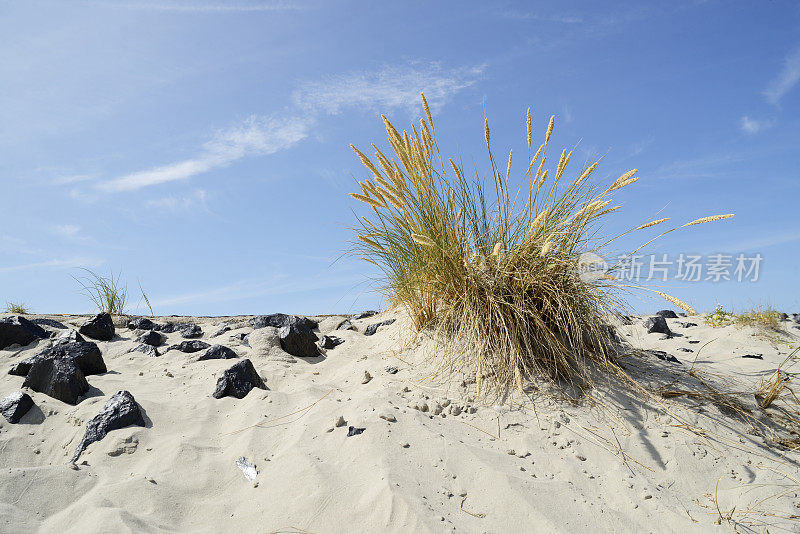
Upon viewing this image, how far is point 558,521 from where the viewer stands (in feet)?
6.39

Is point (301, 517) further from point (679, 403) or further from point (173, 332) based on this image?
point (173, 332)

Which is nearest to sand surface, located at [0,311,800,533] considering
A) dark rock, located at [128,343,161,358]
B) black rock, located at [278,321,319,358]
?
black rock, located at [278,321,319,358]

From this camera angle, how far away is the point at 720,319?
620 cm

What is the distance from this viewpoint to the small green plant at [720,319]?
20.4ft

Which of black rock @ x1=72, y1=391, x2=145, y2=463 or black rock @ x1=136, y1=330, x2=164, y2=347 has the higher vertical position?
black rock @ x1=136, y1=330, x2=164, y2=347

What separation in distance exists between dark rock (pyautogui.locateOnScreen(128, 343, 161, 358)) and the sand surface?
581 mm

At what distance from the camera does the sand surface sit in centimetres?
193

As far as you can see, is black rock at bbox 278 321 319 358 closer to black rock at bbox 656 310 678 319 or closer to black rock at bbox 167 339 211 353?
black rock at bbox 167 339 211 353

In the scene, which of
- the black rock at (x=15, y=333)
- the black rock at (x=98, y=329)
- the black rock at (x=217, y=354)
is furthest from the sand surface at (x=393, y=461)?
the black rock at (x=98, y=329)

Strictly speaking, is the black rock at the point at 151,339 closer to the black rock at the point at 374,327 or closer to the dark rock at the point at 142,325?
the dark rock at the point at 142,325

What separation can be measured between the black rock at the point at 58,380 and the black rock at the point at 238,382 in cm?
82

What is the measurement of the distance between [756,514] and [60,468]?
3055 millimetres

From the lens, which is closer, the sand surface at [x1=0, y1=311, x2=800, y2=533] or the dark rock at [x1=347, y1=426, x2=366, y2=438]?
the sand surface at [x1=0, y1=311, x2=800, y2=533]

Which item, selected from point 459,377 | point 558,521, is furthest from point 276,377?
point 558,521
